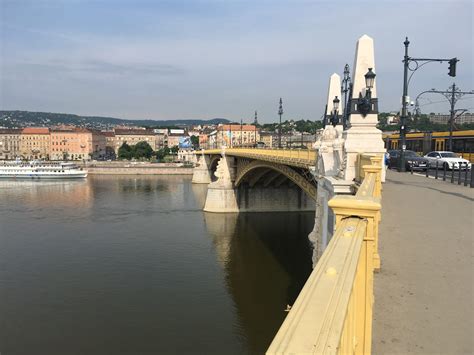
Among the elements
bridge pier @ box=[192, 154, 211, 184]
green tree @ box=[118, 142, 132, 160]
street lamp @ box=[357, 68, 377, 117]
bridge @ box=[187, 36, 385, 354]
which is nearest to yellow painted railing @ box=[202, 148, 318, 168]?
bridge @ box=[187, 36, 385, 354]

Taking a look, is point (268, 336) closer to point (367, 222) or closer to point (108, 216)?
point (367, 222)

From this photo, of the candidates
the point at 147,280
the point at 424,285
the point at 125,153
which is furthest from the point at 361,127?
the point at 125,153

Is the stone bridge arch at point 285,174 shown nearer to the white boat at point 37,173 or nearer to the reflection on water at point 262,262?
the reflection on water at point 262,262

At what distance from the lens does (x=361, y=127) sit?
12.2 metres

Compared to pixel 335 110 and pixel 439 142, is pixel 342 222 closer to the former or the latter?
pixel 335 110

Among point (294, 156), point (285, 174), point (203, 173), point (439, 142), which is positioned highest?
point (439, 142)

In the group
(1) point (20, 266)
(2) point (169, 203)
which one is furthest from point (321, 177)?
(2) point (169, 203)

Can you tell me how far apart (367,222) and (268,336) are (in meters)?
14.4

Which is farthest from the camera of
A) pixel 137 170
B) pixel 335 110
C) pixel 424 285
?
pixel 137 170

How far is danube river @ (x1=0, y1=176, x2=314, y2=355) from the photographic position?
15.9 m

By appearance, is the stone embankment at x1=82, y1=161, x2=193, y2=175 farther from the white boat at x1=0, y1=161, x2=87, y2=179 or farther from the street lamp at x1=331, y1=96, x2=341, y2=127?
the street lamp at x1=331, y1=96, x2=341, y2=127

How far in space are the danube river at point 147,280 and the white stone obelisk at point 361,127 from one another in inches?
323

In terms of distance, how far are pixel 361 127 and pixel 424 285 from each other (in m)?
7.86

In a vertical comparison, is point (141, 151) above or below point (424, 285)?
above
